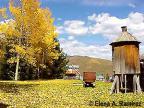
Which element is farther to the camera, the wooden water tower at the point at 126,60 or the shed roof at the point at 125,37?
the shed roof at the point at 125,37

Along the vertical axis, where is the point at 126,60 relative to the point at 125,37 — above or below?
below

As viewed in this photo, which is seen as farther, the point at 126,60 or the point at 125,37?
the point at 125,37

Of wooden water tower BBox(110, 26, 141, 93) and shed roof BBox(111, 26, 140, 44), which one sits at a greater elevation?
shed roof BBox(111, 26, 140, 44)

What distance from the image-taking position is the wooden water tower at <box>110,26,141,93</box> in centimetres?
4259

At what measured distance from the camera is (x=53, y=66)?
247 feet

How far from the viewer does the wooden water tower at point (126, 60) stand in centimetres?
4259

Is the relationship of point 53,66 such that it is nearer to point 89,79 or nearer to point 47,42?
point 47,42

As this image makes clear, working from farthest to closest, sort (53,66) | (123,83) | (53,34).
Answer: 1. (53,66)
2. (53,34)
3. (123,83)

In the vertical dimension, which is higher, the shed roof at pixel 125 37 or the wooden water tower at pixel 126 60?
the shed roof at pixel 125 37

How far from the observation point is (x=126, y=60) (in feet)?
140

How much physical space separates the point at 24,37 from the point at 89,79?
1364cm

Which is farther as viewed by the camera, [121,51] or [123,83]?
[123,83]

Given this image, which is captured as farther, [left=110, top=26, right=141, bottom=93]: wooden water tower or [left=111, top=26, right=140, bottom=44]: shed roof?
[left=111, top=26, right=140, bottom=44]: shed roof

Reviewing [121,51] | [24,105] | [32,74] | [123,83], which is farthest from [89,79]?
[24,105]
